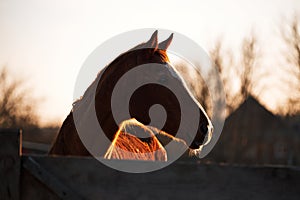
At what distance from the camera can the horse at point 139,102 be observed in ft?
13.6

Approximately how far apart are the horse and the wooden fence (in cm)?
172

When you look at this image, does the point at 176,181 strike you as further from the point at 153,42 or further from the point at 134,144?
the point at 134,144

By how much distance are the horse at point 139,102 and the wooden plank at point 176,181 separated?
5.74 ft

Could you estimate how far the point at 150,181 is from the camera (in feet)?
7.34

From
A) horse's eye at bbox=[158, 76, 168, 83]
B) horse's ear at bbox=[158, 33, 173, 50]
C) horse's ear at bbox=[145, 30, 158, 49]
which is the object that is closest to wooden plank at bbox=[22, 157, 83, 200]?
horse's eye at bbox=[158, 76, 168, 83]

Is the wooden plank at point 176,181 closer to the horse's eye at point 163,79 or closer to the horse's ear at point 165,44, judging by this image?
the horse's eye at point 163,79

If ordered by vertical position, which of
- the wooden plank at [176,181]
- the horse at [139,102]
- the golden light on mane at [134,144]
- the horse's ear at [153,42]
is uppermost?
the horse's ear at [153,42]

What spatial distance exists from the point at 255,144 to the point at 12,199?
125 feet

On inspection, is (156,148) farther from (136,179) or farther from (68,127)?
(136,179)

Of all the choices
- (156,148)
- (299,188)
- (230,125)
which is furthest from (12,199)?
(230,125)

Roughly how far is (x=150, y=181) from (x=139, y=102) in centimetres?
238

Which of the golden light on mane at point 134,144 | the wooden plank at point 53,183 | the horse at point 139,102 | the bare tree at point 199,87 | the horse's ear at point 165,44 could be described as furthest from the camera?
the bare tree at point 199,87

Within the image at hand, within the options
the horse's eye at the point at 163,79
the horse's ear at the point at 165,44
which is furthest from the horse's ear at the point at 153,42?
the horse's eye at the point at 163,79

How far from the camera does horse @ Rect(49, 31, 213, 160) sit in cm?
414
